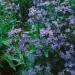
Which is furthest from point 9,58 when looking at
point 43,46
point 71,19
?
point 71,19

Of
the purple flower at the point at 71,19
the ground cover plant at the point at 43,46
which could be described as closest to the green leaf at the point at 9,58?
the ground cover plant at the point at 43,46

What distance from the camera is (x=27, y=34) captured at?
454 centimetres

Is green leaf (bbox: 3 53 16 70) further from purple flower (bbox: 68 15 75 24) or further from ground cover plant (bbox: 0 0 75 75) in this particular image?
purple flower (bbox: 68 15 75 24)

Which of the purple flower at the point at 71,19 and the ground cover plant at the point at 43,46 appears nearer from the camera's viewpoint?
the ground cover plant at the point at 43,46

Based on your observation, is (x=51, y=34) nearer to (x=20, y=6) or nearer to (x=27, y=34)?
(x=27, y=34)

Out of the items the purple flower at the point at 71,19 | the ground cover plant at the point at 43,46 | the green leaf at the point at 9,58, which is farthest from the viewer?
the purple flower at the point at 71,19

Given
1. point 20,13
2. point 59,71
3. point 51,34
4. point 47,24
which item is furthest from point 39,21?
point 20,13

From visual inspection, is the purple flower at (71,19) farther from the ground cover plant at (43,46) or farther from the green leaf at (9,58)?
the green leaf at (9,58)

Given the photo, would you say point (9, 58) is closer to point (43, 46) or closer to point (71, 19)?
point (43, 46)

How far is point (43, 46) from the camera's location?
166 inches

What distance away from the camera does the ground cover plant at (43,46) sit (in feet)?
13.8

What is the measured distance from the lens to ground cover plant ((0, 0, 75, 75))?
13.8 feet

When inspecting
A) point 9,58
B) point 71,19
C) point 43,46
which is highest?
point 71,19

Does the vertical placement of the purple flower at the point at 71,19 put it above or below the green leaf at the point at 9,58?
above
